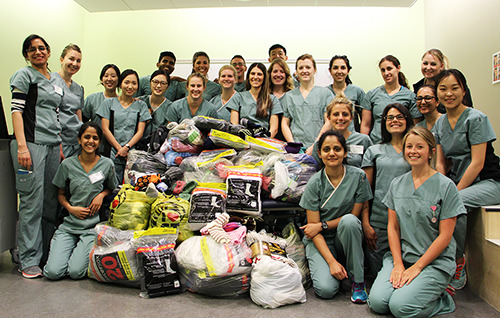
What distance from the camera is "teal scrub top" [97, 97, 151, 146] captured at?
11.0 ft

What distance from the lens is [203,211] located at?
7.55 ft

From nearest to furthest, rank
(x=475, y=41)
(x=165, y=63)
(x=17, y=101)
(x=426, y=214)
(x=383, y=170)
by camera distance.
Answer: (x=426, y=214), (x=383, y=170), (x=17, y=101), (x=475, y=41), (x=165, y=63)

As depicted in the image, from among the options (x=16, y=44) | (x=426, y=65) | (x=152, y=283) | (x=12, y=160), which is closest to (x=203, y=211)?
(x=152, y=283)

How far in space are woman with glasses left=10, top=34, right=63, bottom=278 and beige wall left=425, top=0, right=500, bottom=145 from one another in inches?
161

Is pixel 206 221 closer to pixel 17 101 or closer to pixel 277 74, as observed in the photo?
pixel 17 101

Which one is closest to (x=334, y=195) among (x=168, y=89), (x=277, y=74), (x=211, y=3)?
(x=277, y=74)

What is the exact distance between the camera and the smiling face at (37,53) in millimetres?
2582

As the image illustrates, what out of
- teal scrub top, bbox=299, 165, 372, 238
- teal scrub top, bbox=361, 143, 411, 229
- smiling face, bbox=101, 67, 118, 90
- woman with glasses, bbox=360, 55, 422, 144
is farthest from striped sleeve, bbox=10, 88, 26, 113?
woman with glasses, bbox=360, 55, 422, 144

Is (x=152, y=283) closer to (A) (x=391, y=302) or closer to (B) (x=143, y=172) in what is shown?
(B) (x=143, y=172)

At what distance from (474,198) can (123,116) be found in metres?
2.93

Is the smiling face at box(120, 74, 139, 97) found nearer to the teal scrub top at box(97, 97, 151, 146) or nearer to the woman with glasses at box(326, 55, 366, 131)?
the teal scrub top at box(97, 97, 151, 146)

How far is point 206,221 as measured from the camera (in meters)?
2.28

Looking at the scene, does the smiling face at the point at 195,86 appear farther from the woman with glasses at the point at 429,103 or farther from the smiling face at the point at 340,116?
the woman with glasses at the point at 429,103

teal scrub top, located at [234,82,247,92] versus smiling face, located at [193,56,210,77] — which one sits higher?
smiling face, located at [193,56,210,77]
